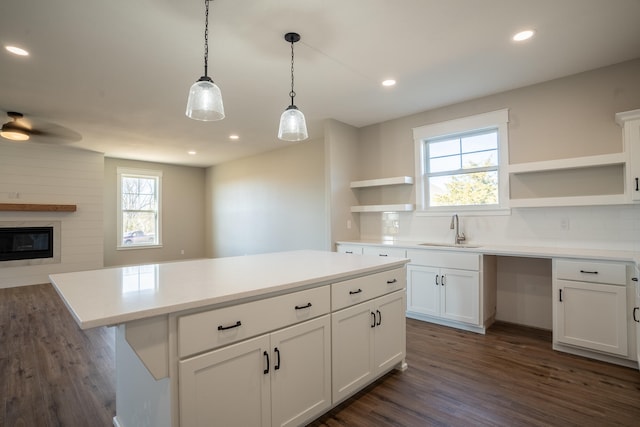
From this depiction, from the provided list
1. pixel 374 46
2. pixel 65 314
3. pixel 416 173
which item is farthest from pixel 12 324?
pixel 416 173

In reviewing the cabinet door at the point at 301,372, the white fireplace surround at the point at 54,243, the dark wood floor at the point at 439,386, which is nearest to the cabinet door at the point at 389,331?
the dark wood floor at the point at 439,386

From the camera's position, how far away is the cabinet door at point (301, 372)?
156 centimetres

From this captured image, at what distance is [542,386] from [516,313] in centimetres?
142

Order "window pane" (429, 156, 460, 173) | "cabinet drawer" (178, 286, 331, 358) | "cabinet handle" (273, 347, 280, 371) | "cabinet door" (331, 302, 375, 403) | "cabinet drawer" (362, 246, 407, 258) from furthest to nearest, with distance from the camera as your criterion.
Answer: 1. "window pane" (429, 156, 460, 173)
2. "cabinet drawer" (362, 246, 407, 258)
3. "cabinet door" (331, 302, 375, 403)
4. "cabinet handle" (273, 347, 280, 371)
5. "cabinet drawer" (178, 286, 331, 358)

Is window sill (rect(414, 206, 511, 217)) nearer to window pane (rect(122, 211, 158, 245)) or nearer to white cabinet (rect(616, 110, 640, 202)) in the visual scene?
white cabinet (rect(616, 110, 640, 202))

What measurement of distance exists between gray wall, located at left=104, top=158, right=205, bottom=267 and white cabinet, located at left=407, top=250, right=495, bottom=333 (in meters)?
6.62

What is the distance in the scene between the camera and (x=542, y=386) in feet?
7.23

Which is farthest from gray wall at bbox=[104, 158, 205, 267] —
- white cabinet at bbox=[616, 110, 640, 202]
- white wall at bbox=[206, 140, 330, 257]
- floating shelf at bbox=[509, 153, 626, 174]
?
white cabinet at bbox=[616, 110, 640, 202]

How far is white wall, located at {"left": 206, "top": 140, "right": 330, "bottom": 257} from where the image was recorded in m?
5.77

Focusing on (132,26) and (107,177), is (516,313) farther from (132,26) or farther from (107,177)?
(107,177)

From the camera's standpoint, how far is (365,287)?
2.08 meters

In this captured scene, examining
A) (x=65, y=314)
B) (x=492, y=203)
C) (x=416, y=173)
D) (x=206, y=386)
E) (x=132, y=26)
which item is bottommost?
(x=65, y=314)

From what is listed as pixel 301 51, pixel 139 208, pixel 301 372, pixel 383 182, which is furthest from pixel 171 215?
pixel 301 372

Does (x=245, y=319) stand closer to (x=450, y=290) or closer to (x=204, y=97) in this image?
(x=204, y=97)
